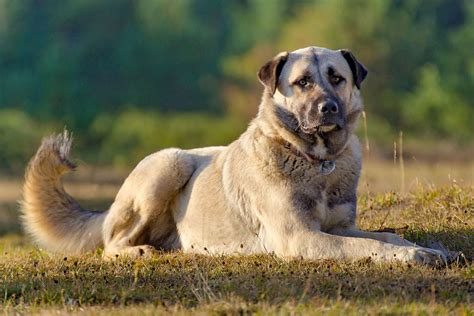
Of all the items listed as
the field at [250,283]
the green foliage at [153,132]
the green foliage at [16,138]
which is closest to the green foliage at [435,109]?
the green foliage at [153,132]

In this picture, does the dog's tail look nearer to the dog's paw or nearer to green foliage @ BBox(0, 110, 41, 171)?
the dog's paw

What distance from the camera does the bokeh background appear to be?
3381 centimetres

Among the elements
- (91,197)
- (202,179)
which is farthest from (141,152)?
(202,179)

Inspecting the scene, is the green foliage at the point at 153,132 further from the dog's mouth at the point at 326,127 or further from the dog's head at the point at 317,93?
the dog's mouth at the point at 326,127

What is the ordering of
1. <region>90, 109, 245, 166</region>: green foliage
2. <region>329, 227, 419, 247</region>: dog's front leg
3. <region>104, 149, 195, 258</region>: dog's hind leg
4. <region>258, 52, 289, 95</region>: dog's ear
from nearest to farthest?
<region>329, 227, 419, 247</region>: dog's front leg < <region>258, 52, 289, 95</region>: dog's ear < <region>104, 149, 195, 258</region>: dog's hind leg < <region>90, 109, 245, 166</region>: green foliage

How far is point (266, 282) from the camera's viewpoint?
21.7 feet

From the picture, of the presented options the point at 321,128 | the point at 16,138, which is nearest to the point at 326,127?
the point at 321,128

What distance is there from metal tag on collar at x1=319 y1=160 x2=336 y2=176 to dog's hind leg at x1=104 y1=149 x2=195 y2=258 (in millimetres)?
1556

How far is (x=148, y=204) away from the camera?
8688 millimetres

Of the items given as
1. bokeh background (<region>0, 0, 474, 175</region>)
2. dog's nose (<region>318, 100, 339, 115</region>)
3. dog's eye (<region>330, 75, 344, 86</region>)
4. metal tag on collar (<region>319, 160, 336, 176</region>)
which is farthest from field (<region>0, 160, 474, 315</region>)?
bokeh background (<region>0, 0, 474, 175</region>)

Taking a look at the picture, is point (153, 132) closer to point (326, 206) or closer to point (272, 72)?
point (272, 72)

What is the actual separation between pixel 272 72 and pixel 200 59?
1183 inches

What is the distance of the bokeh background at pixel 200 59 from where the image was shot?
33812 mm

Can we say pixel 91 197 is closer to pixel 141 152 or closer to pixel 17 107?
pixel 141 152
